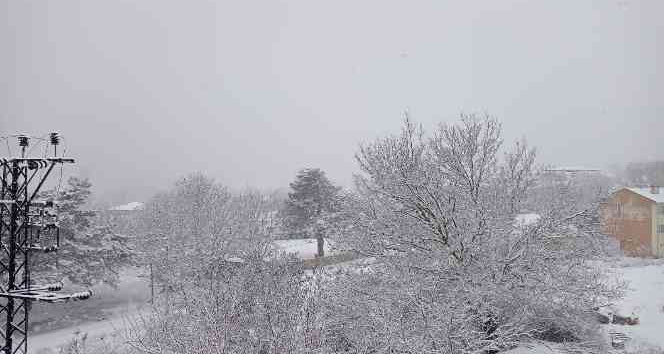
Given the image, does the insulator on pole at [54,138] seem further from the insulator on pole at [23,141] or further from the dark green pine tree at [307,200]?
the dark green pine tree at [307,200]

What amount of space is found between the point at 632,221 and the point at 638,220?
59cm

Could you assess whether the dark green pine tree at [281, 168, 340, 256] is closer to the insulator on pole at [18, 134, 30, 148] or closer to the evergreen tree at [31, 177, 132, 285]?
the evergreen tree at [31, 177, 132, 285]

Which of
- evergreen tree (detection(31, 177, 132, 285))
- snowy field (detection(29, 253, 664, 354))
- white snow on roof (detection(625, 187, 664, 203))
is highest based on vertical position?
white snow on roof (detection(625, 187, 664, 203))

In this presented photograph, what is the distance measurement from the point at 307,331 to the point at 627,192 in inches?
1826

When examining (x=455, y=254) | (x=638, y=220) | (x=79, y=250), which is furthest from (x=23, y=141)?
(x=638, y=220)

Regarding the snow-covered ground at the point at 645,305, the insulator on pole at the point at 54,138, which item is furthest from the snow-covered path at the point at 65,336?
the snow-covered ground at the point at 645,305

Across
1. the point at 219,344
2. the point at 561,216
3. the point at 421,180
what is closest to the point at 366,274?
the point at 421,180

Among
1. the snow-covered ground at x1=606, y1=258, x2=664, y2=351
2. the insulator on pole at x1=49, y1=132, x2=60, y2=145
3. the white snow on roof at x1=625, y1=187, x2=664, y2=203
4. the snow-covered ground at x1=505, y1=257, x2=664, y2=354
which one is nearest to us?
the insulator on pole at x1=49, y1=132, x2=60, y2=145

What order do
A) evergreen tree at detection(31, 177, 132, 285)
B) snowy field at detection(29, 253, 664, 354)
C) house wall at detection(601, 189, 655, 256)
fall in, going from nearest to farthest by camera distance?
snowy field at detection(29, 253, 664, 354) → evergreen tree at detection(31, 177, 132, 285) → house wall at detection(601, 189, 655, 256)

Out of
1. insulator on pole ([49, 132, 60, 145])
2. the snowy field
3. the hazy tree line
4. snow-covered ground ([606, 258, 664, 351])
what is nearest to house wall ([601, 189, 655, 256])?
the snowy field

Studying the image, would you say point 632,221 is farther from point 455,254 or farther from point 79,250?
point 79,250

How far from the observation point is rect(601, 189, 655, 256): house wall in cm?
4109

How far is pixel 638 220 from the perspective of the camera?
4197 centimetres

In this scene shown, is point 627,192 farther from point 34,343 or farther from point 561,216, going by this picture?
point 34,343
